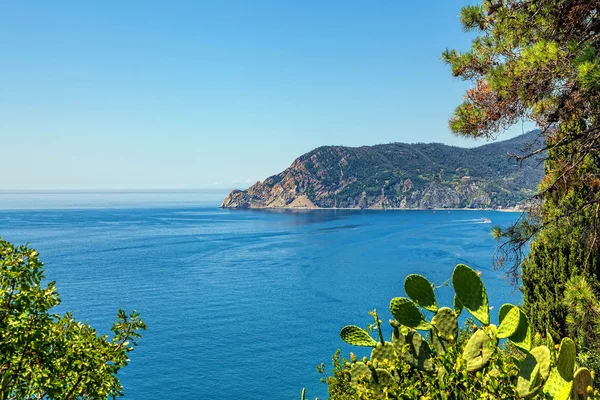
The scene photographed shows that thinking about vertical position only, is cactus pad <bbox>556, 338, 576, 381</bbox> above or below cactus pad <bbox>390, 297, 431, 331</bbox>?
below

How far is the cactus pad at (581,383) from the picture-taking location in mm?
2770

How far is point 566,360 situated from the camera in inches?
112

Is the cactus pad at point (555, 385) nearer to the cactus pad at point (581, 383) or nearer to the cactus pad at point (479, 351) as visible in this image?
the cactus pad at point (581, 383)

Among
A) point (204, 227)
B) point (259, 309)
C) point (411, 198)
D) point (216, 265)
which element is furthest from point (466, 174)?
point (259, 309)

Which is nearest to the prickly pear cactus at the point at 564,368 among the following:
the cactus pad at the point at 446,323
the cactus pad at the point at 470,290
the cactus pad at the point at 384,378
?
the cactus pad at the point at 470,290

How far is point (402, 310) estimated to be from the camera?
3305 mm

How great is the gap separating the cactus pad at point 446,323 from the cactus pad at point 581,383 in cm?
77

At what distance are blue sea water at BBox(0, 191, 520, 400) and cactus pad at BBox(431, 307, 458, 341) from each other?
1766 cm

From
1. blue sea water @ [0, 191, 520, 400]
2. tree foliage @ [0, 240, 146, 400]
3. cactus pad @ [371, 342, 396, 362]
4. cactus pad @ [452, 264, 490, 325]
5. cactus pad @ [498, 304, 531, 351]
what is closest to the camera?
cactus pad @ [498, 304, 531, 351]

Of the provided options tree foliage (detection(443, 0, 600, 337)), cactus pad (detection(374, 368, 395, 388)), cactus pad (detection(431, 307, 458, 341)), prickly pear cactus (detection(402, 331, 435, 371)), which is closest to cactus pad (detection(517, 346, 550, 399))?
cactus pad (detection(431, 307, 458, 341))

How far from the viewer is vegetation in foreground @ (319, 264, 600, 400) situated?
9.33 ft

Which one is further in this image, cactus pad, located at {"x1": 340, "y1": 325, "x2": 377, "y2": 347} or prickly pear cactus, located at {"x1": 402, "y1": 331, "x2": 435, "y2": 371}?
cactus pad, located at {"x1": 340, "y1": 325, "x2": 377, "y2": 347}

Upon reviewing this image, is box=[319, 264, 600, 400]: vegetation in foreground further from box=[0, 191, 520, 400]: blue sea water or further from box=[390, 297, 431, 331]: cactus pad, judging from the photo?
box=[0, 191, 520, 400]: blue sea water

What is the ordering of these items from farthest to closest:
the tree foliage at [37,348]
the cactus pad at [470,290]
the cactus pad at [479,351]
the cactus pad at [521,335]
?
1. the tree foliage at [37,348]
2. the cactus pad at [470,290]
3. the cactus pad at [521,335]
4. the cactus pad at [479,351]
